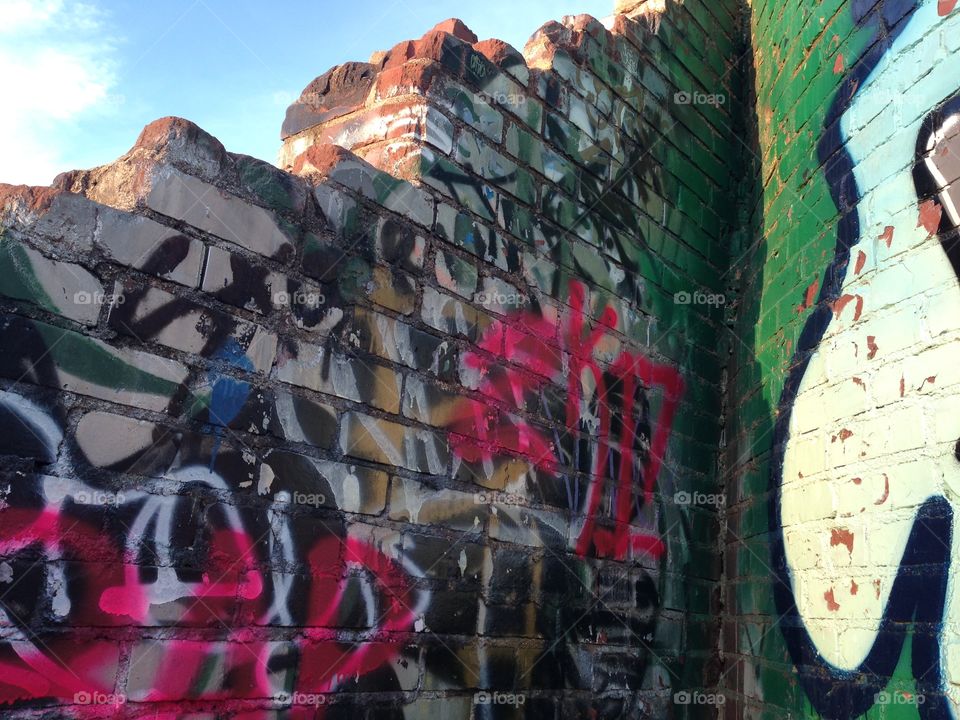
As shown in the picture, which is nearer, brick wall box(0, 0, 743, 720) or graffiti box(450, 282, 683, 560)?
brick wall box(0, 0, 743, 720)

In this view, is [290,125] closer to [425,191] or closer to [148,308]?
[425,191]

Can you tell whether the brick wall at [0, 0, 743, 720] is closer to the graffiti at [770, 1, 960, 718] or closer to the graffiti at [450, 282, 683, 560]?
the graffiti at [450, 282, 683, 560]

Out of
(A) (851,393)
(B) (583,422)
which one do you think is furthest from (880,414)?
(B) (583,422)

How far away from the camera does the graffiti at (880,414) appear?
2256 mm

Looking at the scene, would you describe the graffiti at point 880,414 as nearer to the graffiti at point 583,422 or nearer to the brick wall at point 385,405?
the graffiti at point 583,422

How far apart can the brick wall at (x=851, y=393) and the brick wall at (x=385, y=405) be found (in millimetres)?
384

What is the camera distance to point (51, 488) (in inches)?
71.3

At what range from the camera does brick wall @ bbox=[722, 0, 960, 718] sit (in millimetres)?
2299

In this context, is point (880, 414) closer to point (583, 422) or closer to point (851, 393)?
point (851, 393)

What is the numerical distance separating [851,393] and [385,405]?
1535mm

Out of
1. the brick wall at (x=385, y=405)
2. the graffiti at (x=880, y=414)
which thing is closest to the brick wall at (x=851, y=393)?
the graffiti at (x=880, y=414)

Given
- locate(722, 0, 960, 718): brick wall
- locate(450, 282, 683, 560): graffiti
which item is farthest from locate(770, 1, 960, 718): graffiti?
locate(450, 282, 683, 560): graffiti

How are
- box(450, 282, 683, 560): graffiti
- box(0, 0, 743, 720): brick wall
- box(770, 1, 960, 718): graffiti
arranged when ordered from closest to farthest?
box(0, 0, 743, 720): brick wall < box(770, 1, 960, 718): graffiti < box(450, 282, 683, 560): graffiti

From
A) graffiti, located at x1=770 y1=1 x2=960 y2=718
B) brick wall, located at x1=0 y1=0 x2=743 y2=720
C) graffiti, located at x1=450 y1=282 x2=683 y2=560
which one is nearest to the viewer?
brick wall, located at x1=0 y1=0 x2=743 y2=720
